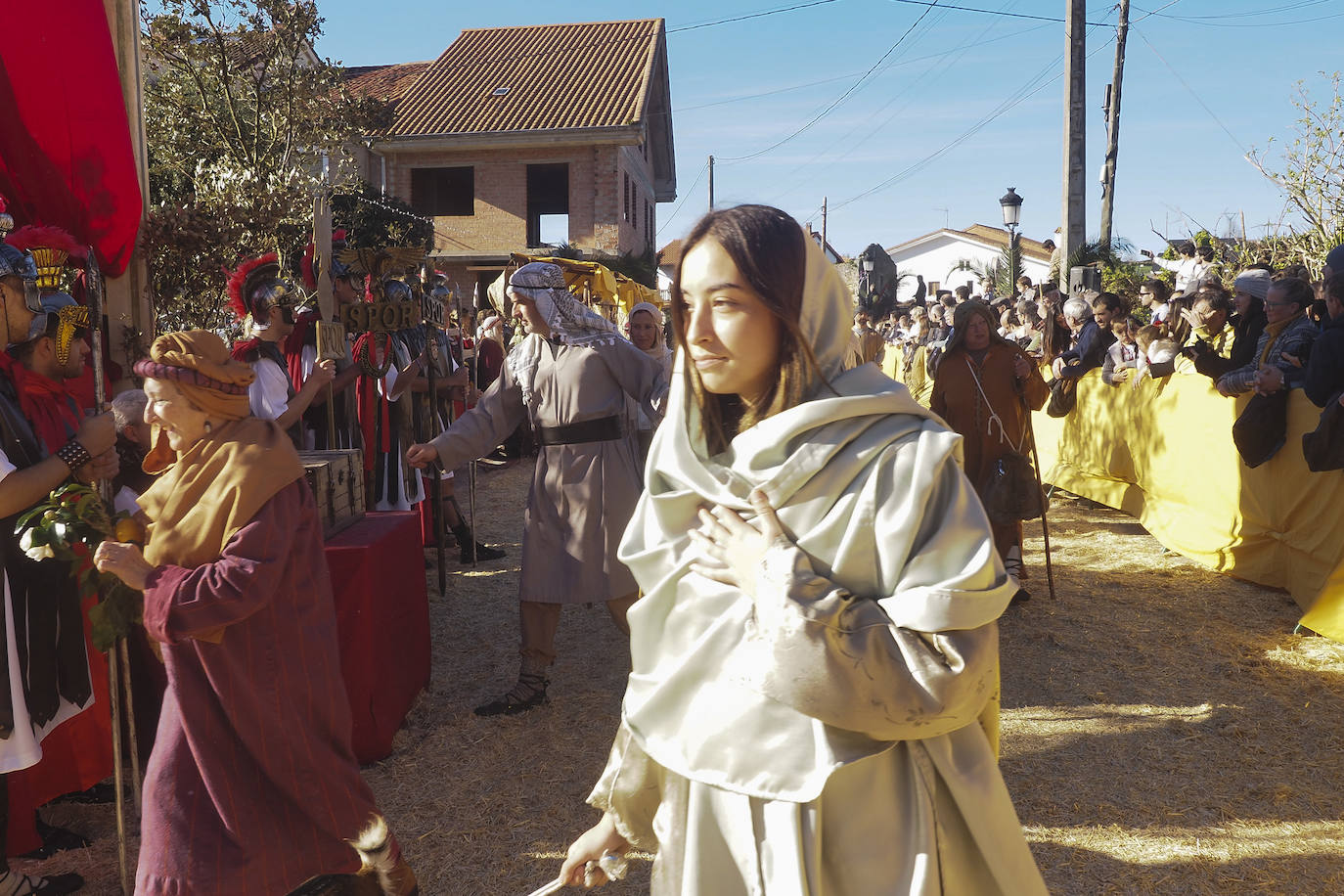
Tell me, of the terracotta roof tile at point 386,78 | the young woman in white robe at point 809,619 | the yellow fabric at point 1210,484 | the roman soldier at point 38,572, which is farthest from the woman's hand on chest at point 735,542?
the terracotta roof tile at point 386,78

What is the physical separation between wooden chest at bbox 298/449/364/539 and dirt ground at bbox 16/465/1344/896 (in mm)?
1031

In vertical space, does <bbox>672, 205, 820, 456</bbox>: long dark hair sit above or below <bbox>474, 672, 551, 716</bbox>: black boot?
above

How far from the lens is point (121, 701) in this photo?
3564 mm

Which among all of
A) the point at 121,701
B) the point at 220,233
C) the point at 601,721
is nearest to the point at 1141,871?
the point at 601,721

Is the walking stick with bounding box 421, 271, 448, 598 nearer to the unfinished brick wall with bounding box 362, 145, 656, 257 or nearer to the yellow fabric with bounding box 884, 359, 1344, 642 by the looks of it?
the yellow fabric with bounding box 884, 359, 1344, 642

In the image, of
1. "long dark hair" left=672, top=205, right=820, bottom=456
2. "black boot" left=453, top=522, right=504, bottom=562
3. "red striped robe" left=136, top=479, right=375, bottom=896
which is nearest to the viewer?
"long dark hair" left=672, top=205, right=820, bottom=456

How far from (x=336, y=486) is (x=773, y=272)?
318 cm

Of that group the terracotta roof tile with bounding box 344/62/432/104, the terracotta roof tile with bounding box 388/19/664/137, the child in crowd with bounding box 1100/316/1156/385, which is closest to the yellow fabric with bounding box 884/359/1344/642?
the child in crowd with bounding box 1100/316/1156/385

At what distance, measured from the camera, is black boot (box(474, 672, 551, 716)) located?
470 centimetres

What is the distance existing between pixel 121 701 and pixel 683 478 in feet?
9.64

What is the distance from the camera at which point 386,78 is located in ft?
94.7

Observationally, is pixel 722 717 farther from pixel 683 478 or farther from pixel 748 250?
pixel 748 250

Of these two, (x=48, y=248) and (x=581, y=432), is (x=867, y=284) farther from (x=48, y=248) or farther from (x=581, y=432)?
(x=48, y=248)

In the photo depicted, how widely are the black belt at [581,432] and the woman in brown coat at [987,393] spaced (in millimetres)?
2450
